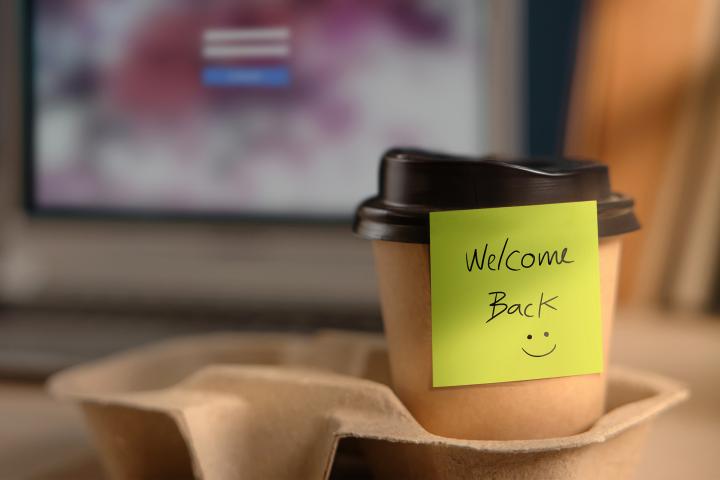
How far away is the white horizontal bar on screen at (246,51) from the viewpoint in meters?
0.93

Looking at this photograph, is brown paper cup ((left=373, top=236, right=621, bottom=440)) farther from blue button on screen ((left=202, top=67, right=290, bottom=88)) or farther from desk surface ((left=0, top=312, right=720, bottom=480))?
blue button on screen ((left=202, top=67, right=290, bottom=88))

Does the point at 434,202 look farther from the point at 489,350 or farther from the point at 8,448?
the point at 8,448

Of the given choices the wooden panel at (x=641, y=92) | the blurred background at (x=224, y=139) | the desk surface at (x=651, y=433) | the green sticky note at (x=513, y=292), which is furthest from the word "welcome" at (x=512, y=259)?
the wooden panel at (x=641, y=92)

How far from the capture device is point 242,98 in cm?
94

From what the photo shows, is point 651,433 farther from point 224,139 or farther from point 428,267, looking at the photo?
point 224,139

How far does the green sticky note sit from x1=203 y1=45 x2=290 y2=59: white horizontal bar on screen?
22.6 inches

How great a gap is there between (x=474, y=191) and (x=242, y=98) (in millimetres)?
572

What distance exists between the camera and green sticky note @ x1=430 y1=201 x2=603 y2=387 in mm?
425

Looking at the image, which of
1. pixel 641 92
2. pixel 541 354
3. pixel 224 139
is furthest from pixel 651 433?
pixel 641 92

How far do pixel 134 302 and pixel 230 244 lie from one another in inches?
5.3

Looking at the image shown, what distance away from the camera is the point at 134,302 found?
94 cm

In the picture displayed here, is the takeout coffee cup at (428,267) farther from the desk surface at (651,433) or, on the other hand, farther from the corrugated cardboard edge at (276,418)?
the desk surface at (651,433)

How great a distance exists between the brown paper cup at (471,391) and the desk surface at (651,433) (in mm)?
139

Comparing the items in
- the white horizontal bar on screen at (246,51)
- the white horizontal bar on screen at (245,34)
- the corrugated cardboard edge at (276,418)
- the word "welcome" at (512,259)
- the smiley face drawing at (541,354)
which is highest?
the white horizontal bar on screen at (245,34)
